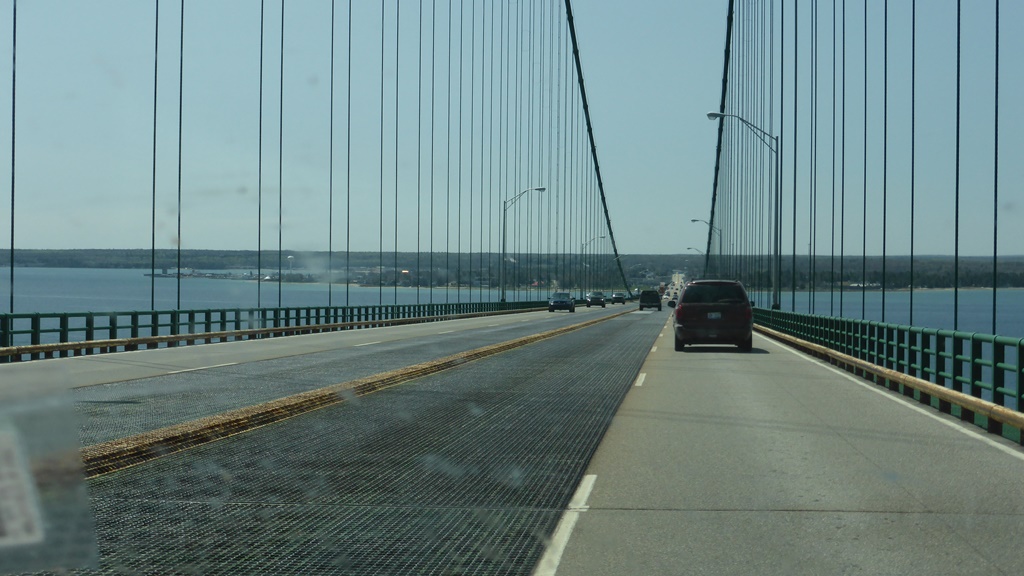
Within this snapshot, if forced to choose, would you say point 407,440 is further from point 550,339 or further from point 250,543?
point 550,339

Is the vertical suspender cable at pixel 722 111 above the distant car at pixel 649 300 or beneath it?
above

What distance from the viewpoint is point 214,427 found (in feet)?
36.9

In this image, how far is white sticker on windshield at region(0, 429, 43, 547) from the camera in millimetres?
3299

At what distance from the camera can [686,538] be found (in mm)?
6484

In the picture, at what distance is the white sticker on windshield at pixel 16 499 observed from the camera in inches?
130

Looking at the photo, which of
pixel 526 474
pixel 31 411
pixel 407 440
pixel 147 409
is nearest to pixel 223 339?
pixel 147 409

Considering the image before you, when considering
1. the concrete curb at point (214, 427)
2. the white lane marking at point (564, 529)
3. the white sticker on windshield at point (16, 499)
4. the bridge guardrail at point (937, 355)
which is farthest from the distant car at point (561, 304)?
the white sticker on windshield at point (16, 499)

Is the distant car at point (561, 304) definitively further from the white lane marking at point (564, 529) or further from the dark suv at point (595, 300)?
the white lane marking at point (564, 529)

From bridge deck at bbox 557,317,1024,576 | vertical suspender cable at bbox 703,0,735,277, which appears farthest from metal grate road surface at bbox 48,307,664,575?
vertical suspender cable at bbox 703,0,735,277

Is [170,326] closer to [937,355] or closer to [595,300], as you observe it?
[937,355]

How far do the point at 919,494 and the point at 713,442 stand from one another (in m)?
3.10

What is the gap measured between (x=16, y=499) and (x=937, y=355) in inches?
552

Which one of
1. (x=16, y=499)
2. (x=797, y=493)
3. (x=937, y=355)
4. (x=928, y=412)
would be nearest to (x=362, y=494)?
(x=797, y=493)

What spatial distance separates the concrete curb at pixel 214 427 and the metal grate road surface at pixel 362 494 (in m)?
0.27
